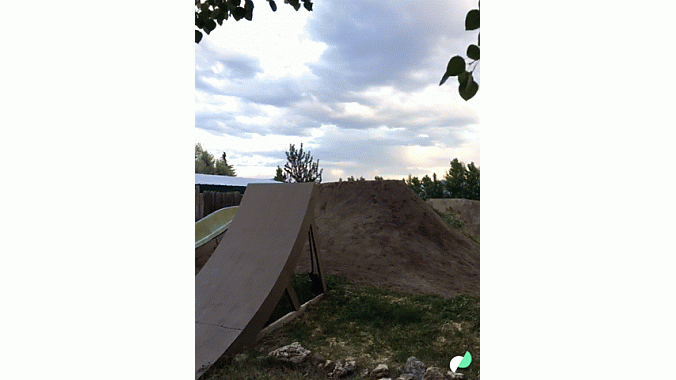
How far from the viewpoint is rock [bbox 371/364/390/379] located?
2322mm

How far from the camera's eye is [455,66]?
1.87ft

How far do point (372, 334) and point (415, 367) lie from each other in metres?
0.74

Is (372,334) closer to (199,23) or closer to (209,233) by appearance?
(199,23)

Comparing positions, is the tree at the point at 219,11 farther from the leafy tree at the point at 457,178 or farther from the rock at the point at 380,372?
the leafy tree at the point at 457,178

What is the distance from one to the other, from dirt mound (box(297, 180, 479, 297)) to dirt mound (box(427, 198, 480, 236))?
2302mm

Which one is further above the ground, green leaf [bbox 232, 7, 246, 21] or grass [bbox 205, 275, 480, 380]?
green leaf [bbox 232, 7, 246, 21]

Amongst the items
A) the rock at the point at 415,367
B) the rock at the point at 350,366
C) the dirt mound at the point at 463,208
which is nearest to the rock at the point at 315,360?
the rock at the point at 350,366

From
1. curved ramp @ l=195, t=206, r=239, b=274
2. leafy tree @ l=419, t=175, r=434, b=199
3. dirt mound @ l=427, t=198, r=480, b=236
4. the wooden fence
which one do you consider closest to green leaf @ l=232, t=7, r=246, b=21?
curved ramp @ l=195, t=206, r=239, b=274

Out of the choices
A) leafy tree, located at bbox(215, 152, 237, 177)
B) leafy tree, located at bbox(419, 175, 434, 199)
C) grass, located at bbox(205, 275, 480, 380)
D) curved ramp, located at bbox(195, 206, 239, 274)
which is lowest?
grass, located at bbox(205, 275, 480, 380)

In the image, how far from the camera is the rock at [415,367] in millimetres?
2295

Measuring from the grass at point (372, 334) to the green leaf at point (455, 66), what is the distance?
6.95 ft

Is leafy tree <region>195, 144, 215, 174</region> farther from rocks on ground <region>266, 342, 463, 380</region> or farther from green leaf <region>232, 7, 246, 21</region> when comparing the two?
green leaf <region>232, 7, 246, 21</region>
